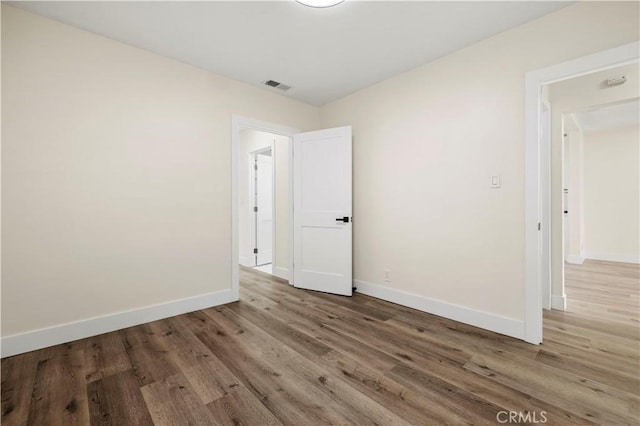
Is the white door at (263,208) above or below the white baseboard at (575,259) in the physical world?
above

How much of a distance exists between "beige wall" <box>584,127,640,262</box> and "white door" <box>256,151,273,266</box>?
22.5ft

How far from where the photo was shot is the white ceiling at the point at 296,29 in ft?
6.87

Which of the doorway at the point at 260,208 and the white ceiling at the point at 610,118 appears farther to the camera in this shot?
the doorway at the point at 260,208

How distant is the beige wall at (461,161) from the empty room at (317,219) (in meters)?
0.02

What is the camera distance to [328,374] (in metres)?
1.83

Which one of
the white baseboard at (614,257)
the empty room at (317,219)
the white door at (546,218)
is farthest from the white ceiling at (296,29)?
the white baseboard at (614,257)

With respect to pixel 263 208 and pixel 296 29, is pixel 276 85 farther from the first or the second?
pixel 263 208

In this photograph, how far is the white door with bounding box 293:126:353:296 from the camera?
11.7 ft


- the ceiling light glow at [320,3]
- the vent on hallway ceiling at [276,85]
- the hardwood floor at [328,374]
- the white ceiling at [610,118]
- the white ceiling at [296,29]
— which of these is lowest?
the hardwood floor at [328,374]

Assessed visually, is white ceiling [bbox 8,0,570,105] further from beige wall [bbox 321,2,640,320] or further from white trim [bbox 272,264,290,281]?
white trim [bbox 272,264,290,281]

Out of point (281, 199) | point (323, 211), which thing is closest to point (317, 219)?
point (323, 211)

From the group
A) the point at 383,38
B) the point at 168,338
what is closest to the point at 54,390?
the point at 168,338

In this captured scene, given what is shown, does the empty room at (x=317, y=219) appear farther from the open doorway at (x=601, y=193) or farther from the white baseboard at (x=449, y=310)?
the open doorway at (x=601, y=193)

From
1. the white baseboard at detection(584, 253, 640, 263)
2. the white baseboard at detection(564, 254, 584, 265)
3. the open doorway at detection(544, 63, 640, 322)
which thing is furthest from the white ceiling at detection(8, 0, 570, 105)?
the white baseboard at detection(584, 253, 640, 263)
